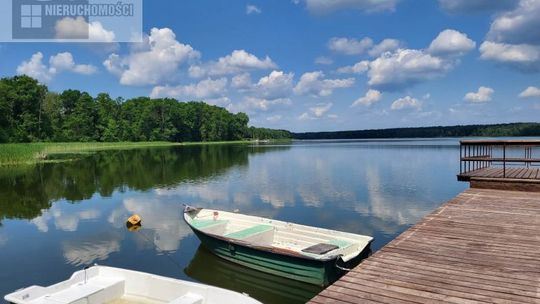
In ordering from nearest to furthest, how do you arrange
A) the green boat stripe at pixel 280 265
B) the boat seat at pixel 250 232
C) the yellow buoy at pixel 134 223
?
the green boat stripe at pixel 280 265, the boat seat at pixel 250 232, the yellow buoy at pixel 134 223

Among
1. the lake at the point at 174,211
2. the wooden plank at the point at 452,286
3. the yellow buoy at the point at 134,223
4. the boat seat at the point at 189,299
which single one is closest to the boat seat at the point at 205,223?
the lake at the point at 174,211

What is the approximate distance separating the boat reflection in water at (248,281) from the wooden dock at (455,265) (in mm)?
3190

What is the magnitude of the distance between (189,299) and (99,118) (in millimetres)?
106215

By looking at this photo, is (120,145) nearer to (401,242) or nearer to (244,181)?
(244,181)

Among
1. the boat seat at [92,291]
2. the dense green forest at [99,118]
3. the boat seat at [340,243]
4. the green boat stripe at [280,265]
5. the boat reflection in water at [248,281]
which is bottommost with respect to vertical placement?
the boat reflection in water at [248,281]

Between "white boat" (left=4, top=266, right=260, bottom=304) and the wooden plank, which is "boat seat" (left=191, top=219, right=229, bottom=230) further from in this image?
the wooden plank

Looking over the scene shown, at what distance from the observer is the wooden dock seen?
5.41m

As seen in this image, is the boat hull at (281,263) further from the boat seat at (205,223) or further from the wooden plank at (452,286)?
the wooden plank at (452,286)

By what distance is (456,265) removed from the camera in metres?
6.55

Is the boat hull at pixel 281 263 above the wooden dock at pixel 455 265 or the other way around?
the other way around

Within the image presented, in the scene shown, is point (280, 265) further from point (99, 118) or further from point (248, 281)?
point (99, 118)

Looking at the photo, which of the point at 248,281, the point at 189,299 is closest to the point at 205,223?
the point at 248,281

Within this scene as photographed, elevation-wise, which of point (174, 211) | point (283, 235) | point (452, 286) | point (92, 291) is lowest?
point (174, 211)

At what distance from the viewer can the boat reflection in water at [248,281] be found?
33.2 feet
